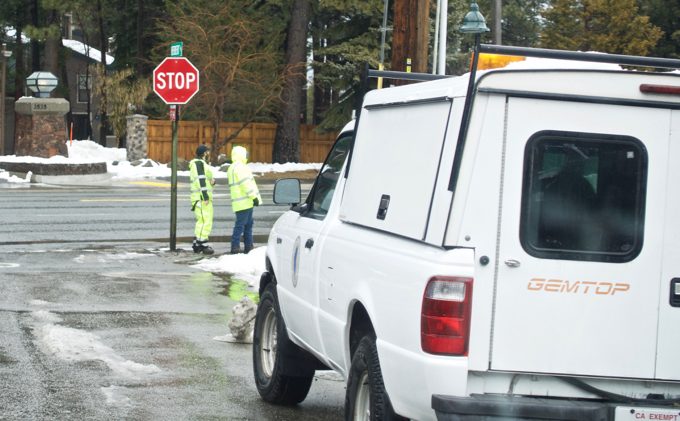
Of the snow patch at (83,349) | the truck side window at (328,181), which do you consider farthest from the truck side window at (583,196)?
the snow patch at (83,349)

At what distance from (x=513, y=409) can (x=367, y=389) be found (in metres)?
1.14

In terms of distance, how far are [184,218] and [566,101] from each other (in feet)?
63.5

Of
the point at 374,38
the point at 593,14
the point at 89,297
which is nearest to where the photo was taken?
the point at 89,297

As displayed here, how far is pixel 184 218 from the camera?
Result: 2417 cm

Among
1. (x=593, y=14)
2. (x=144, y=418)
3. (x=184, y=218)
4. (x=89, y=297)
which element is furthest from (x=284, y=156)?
(x=144, y=418)

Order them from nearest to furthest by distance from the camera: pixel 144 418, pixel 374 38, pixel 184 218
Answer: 1. pixel 144 418
2. pixel 184 218
3. pixel 374 38

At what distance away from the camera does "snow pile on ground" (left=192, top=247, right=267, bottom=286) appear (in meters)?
15.6

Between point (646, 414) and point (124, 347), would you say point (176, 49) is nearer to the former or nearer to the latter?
point (124, 347)

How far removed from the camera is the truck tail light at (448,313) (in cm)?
510

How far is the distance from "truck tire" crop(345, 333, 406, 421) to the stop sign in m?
12.8

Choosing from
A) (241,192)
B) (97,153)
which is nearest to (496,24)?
(241,192)

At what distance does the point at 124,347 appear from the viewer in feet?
33.1

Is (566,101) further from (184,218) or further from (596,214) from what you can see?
(184,218)

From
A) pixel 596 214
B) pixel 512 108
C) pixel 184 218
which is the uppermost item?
pixel 512 108
